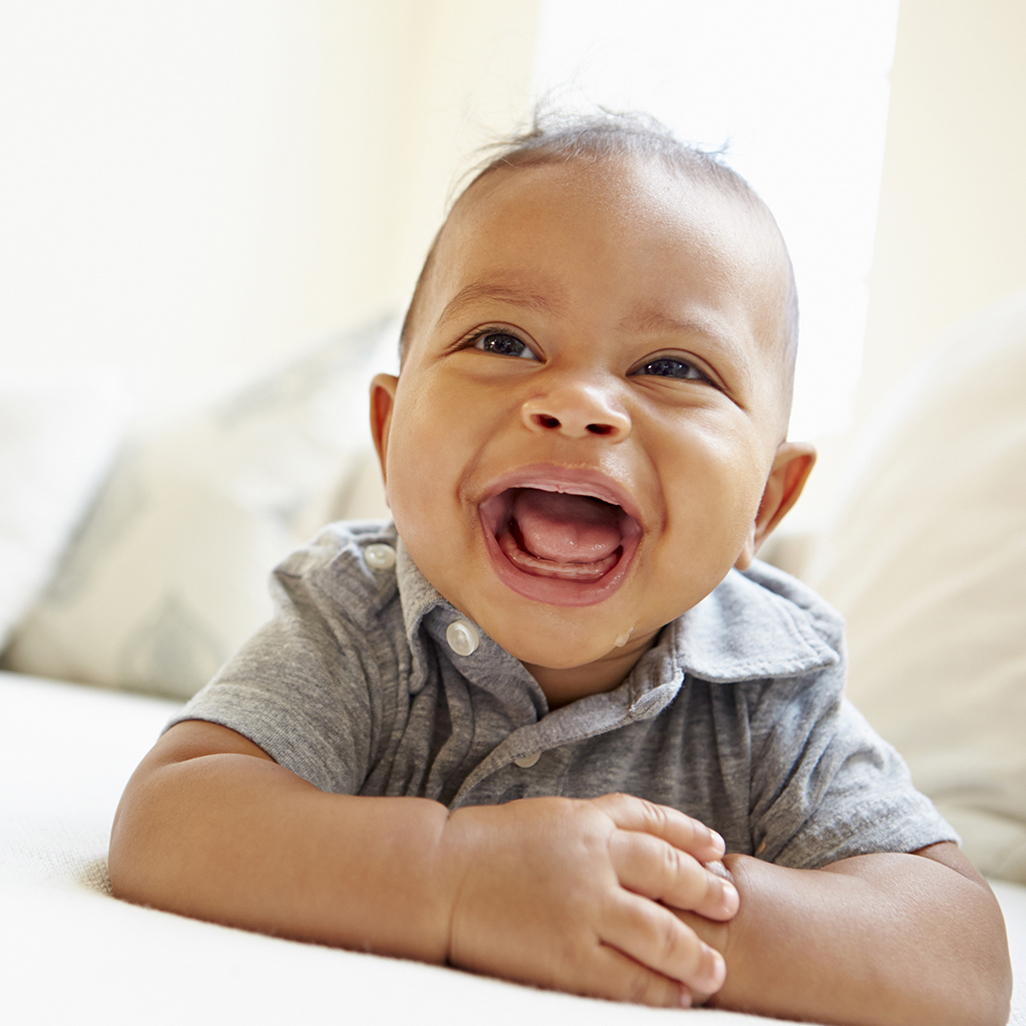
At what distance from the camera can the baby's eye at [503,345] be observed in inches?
27.4

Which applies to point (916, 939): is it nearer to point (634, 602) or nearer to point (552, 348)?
point (634, 602)

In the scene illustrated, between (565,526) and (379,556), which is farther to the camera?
(379,556)

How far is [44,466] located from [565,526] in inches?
41.5

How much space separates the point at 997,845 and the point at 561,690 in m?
0.43

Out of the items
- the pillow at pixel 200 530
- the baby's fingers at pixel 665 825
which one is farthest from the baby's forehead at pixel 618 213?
the pillow at pixel 200 530

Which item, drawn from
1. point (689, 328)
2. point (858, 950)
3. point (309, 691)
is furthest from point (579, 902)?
point (689, 328)

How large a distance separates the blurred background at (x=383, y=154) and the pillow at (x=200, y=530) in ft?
0.42

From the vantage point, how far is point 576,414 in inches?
24.4

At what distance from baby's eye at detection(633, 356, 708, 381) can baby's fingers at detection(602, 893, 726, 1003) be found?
1.13ft

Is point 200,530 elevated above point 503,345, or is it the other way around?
point 503,345

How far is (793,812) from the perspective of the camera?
71cm

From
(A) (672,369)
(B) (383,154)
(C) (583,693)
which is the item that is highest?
(B) (383,154)

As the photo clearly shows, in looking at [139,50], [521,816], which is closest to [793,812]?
[521,816]

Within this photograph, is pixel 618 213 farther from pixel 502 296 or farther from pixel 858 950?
pixel 858 950
